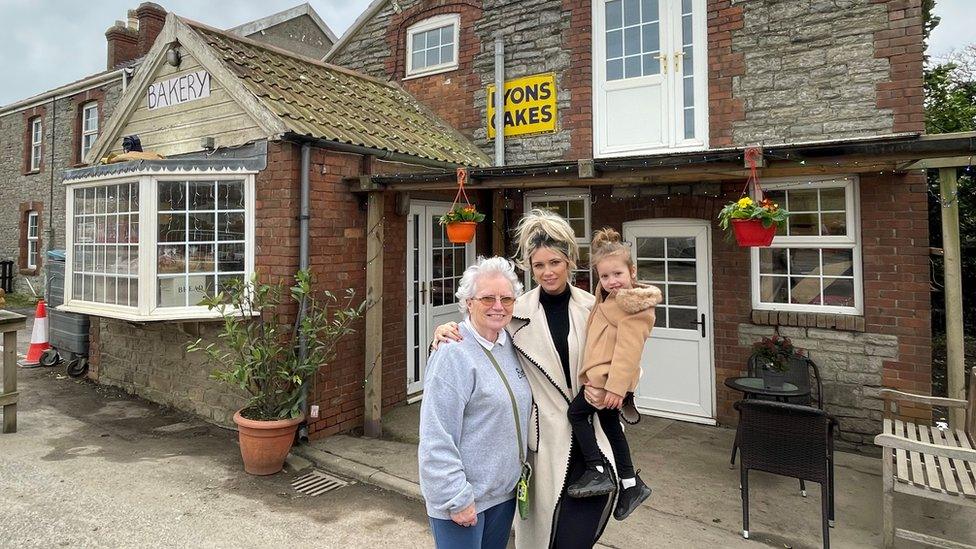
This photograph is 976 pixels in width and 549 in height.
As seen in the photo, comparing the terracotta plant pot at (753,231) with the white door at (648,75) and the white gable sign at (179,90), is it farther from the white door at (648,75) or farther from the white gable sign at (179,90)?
the white gable sign at (179,90)

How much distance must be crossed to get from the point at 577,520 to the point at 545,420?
42 centimetres

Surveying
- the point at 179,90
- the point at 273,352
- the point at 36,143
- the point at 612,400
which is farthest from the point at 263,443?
the point at 36,143

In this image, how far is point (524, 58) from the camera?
7.24 m

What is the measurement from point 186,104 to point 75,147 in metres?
13.1

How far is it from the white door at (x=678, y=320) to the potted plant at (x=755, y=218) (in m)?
2.31

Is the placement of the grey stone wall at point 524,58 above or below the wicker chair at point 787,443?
above

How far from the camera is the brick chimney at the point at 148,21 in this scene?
14352 mm

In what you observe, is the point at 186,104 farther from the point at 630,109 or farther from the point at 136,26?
the point at 136,26

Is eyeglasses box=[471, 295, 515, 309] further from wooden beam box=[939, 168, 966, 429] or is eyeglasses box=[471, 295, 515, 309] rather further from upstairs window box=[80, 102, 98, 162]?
upstairs window box=[80, 102, 98, 162]

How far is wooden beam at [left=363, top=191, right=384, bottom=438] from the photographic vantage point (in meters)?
5.52

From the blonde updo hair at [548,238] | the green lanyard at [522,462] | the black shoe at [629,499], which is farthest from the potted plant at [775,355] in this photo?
the green lanyard at [522,462]

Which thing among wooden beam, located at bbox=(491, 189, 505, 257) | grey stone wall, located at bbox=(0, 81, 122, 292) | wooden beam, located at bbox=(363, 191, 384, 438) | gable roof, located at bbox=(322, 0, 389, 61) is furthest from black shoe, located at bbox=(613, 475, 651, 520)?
grey stone wall, located at bbox=(0, 81, 122, 292)

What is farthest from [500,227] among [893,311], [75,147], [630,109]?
[75,147]

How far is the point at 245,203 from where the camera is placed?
5.43 m
